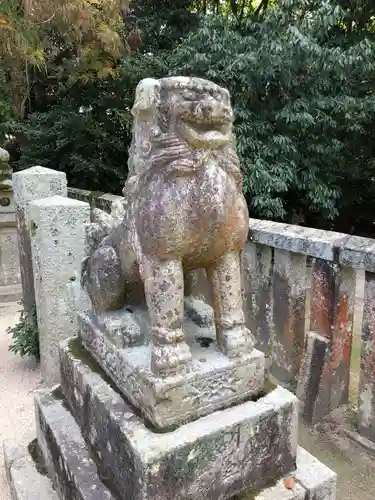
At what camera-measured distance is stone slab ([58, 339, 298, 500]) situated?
1380 mm

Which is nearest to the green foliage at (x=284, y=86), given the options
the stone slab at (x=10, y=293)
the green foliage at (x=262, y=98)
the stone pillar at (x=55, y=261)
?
the green foliage at (x=262, y=98)

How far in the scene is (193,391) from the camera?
1.46 metres

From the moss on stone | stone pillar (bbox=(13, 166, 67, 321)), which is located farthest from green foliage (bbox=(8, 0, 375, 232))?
the moss on stone

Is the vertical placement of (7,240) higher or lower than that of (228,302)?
lower

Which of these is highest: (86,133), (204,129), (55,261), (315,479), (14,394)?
(86,133)

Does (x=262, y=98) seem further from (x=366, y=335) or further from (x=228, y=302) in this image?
(x=228, y=302)

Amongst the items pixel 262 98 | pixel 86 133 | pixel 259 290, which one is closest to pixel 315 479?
pixel 259 290

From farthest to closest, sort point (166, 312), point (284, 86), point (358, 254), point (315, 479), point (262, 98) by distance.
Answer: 1. point (262, 98)
2. point (284, 86)
3. point (358, 254)
4. point (315, 479)
5. point (166, 312)

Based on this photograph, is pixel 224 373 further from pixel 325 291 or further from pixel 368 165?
pixel 368 165

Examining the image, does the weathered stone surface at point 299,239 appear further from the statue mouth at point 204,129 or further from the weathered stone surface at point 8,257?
the weathered stone surface at point 8,257

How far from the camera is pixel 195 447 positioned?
55.7 inches

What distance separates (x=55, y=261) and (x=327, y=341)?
5.80 feet

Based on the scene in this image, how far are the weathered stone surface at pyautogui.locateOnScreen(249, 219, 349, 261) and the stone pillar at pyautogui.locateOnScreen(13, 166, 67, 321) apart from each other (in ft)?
5.18

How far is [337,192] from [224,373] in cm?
566
